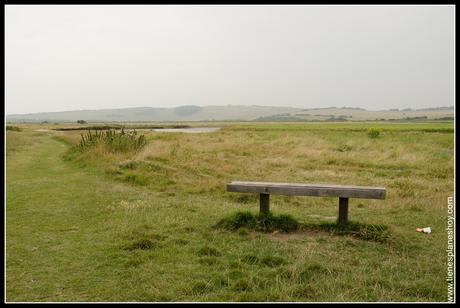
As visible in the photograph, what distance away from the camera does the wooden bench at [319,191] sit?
6523 mm

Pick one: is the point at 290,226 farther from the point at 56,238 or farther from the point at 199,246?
the point at 56,238

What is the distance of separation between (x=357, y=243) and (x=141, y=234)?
3655 millimetres

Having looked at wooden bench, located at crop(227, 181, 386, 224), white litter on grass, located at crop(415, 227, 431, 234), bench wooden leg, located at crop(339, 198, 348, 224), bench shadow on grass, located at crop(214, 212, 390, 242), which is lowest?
white litter on grass, located at crop(415, 227, 431, 234)

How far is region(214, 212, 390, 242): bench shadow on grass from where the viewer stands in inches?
254

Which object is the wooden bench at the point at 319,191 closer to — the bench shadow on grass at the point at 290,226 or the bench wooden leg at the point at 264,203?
the bench wooden leg at the point at 264,203

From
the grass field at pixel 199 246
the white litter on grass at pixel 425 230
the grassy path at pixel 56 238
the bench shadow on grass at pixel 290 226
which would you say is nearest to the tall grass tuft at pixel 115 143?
the grassy path at pixel 56 238

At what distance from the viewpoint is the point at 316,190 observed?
6.71 m

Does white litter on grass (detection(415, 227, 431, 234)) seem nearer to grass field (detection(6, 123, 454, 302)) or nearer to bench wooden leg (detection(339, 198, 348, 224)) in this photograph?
grass field (detection(6, 123, 454, 302))

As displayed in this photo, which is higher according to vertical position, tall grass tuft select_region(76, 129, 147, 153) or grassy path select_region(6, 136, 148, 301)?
tall grass tuft select_region(76, 129, 147, 153)

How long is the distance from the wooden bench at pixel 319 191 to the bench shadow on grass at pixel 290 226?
203 mm

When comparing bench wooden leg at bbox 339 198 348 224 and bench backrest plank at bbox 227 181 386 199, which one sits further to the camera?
bench wooden leg at bbox 339 198 348 224

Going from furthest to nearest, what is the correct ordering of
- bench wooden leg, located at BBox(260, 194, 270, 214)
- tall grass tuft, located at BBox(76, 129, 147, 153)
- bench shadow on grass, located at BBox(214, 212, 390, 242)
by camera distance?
tall grass tuft, located at BBox(76, 129, 147, 153) < bench wooden leg, located at BBox(260, 194, 270, 214) < bench shadow on grass, located at BBox(214, 212, 390, 242)

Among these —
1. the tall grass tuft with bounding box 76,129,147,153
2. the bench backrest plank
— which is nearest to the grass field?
the bench backrest plank

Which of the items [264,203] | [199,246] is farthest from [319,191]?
[199,246]
